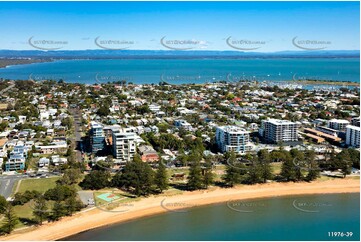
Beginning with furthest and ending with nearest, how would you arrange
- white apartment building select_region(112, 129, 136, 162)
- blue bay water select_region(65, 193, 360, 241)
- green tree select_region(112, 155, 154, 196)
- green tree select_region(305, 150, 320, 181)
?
white apartment building select_region(112, 129, 136, 162) < green tree select_region(305, 150, 320, 181) < green tree select_region(112, 155, 154, 196) < blue bay water select_region(65, 193, 360, 241)

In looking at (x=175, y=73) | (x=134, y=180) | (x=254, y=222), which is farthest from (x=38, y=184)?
(x=175, y=73)

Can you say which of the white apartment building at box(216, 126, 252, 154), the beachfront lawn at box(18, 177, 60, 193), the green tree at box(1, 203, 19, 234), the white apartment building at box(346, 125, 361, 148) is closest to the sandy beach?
the green tree at box(1, 203, 19, 234)

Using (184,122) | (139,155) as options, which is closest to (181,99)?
(184,122)

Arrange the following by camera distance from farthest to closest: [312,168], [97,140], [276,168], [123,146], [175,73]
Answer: [175,73] → [97,140] → [123,146] → [276,168] → [312,168]

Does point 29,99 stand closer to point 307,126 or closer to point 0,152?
point 0,152

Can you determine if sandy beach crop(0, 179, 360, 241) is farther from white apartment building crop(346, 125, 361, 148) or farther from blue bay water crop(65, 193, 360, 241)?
white apartment building crop(346, 125, 361, 148)

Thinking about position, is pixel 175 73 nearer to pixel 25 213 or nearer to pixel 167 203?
pixel 167 203

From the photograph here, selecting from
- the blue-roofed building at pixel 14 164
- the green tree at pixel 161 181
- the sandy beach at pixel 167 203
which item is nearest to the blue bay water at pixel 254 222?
the sandy beach at pixel 167 203
